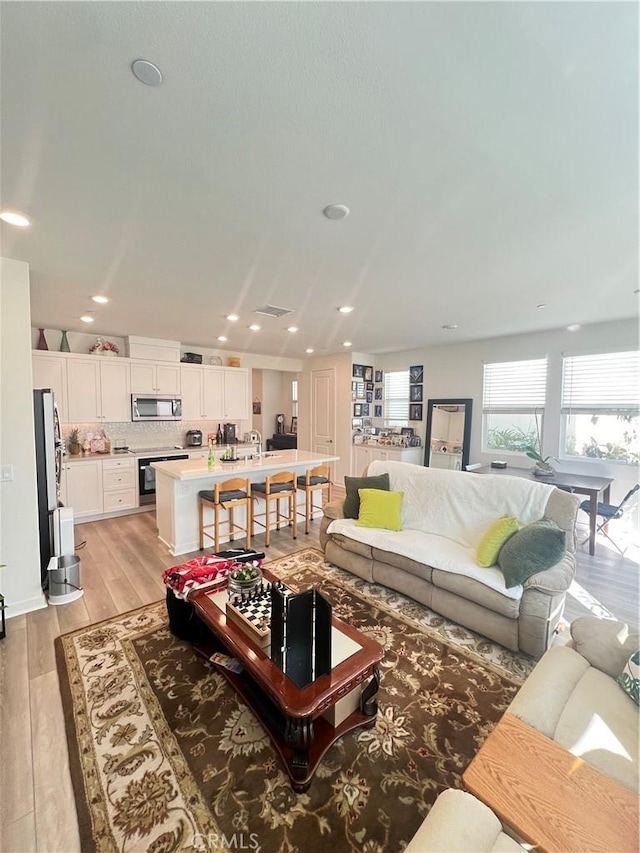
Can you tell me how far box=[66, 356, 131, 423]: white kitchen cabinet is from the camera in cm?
475

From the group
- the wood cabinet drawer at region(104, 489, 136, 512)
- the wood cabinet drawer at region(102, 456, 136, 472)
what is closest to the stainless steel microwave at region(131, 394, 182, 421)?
the wood cabinet drawer at region(102, 456, 136, 472)

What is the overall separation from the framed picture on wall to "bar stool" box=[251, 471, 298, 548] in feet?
11.6

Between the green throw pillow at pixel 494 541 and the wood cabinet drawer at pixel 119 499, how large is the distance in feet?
15.3

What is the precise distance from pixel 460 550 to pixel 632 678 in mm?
1365

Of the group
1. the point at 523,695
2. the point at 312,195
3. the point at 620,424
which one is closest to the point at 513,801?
the point at 523,695

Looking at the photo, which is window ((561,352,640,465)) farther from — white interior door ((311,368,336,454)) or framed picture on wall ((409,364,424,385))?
white interior door ((311,368,336,454))

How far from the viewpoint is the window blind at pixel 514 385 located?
16.9 feet

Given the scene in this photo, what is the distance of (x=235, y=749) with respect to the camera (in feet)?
5.32

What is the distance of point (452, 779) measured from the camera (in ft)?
4.91

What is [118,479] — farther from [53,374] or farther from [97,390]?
[53,374]

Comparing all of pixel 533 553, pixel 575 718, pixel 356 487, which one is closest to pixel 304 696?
pixel 575 718

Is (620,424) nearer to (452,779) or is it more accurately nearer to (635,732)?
(635,732)

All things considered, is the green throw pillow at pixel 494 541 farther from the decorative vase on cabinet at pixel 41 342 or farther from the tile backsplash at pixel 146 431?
the decorative vase on cabinet at pixel 41 342

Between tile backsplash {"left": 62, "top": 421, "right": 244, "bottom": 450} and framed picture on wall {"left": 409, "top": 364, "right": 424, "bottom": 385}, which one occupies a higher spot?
framed picture on wall {"left": 409, "top": 364, "right": 424, "bottom": 385}
